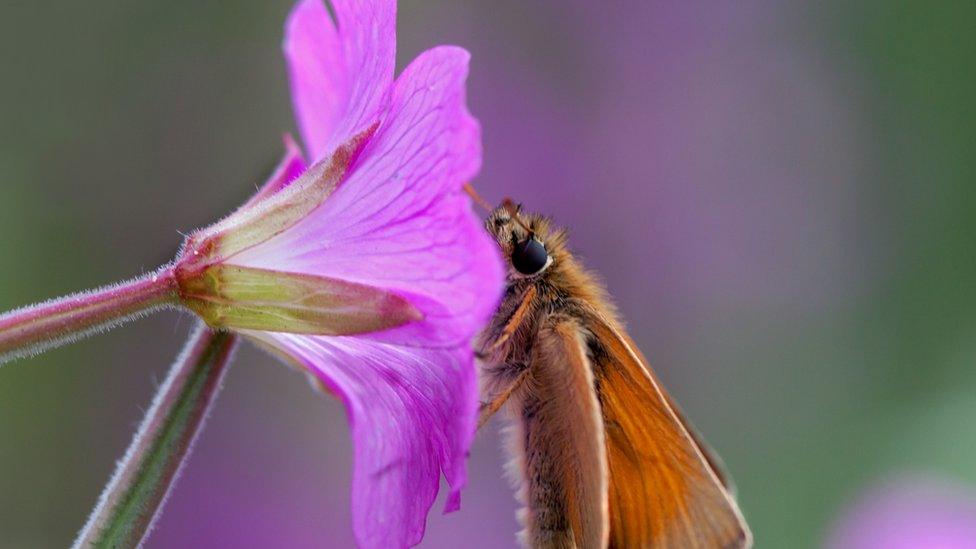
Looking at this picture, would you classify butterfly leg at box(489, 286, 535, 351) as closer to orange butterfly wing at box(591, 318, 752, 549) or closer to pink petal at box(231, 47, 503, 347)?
orange butterfly wing at box(591, 318, 752, 549)

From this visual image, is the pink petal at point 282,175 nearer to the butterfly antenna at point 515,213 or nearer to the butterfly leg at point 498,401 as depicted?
the butterfly antenna at point 515,213

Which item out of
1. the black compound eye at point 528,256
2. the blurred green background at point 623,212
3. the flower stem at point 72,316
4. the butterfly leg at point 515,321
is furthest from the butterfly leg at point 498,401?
the blurred green background at point 623,212

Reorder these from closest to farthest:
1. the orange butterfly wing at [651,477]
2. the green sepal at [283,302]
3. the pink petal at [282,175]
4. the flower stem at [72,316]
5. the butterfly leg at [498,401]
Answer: the flower stem at [72,316] < the green sepal at [283,302] < the pink petal at [282,175] < the butterfly leg at [498,401] < the orange butterfly wing at [651,477]

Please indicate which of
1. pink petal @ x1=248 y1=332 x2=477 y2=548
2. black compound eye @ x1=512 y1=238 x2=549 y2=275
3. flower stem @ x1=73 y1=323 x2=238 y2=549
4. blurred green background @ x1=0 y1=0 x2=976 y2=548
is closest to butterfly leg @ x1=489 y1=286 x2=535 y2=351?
black compound eye @ x1=512 y1=238 x2=549 y2=275

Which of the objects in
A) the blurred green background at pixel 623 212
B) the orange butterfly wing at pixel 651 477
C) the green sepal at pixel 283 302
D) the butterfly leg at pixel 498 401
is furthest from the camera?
the blurred green background at pixel 623 212

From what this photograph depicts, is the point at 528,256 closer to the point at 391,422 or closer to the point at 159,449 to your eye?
the point at 391,422

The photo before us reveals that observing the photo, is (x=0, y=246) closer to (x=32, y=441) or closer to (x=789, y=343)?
(x=32, y=441)
